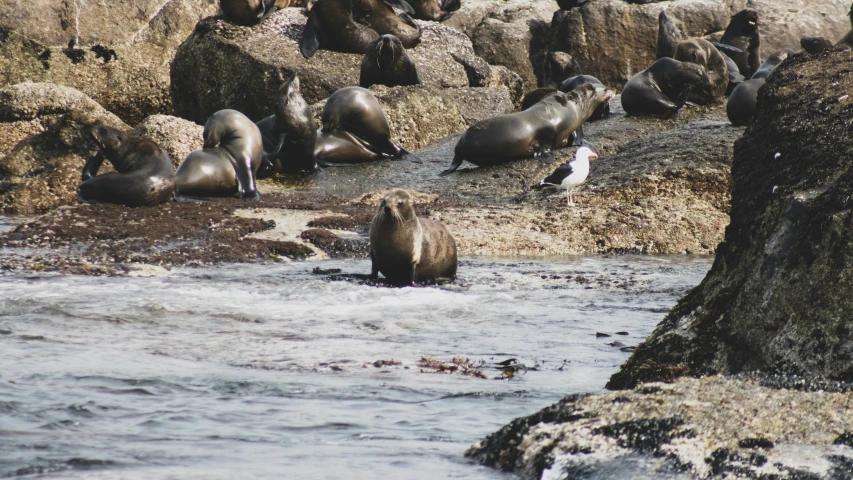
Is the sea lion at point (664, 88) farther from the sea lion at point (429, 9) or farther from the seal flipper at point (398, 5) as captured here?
the sea lion at point (429, 9)

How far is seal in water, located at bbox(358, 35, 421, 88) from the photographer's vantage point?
1570cm

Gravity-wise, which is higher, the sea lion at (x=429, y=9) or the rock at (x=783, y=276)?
the sea lion at (x=429, y=9)

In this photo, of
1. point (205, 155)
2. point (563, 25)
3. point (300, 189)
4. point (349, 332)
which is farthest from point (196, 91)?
point (349, 332)

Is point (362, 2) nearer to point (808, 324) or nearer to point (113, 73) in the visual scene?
point (113, 73)

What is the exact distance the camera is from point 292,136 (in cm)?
1312

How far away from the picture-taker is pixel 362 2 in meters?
17.4

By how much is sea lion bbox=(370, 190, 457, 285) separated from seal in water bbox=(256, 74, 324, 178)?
19.3ft

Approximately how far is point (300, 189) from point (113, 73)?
9.31 meters

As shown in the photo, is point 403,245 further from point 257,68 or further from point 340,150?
point 257,68

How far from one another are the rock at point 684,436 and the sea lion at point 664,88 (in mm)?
12778

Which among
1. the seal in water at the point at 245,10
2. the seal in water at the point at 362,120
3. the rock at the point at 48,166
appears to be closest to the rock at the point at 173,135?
the rock at the point at 48,166

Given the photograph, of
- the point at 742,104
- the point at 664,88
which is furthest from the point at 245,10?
the point at 742,104

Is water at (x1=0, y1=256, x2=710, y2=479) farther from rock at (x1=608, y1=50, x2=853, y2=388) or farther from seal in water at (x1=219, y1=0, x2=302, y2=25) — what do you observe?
seal in water at (x1=219, y1=0, x2=302, y2=25)

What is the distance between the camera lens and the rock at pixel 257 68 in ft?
53.7
